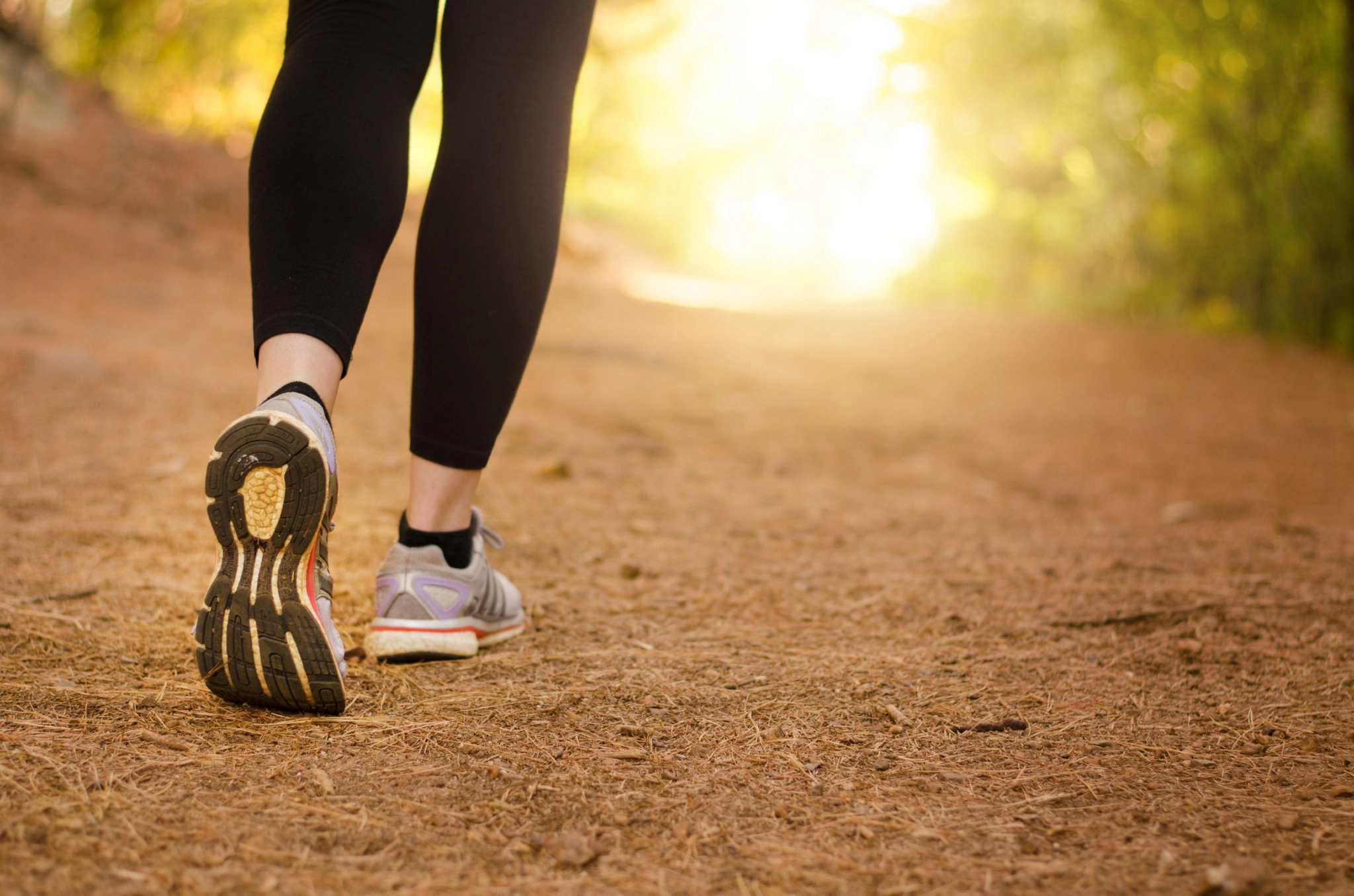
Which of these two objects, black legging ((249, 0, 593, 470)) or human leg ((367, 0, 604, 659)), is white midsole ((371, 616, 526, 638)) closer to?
human leg ((367, 0, 604, 659))

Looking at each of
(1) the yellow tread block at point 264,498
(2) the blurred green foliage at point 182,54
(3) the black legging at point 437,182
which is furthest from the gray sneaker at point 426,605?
(2) the blurred green foliage at point 182,54

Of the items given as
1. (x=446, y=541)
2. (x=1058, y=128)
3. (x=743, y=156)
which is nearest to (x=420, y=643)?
(x=446, y=541)

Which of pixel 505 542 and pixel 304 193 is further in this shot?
pixel 505 542

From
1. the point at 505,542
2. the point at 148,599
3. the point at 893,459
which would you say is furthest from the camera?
the point at 893,459

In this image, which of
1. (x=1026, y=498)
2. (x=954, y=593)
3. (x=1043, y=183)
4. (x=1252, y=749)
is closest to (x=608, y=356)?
(x=1026, y=498)

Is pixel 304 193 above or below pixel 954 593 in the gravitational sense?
above

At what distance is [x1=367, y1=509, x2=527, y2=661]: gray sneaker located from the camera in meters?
Answer: 1.19

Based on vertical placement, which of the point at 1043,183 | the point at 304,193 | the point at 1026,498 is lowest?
the point at 1026,498

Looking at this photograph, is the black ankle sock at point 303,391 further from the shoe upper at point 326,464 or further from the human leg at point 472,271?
the human leg at point 472,271

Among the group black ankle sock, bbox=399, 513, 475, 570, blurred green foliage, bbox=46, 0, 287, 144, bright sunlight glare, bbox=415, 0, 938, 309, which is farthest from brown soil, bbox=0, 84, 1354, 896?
bright sunlight glare, bbox=415, 0, 938, 309

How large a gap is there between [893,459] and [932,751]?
2073 millimetres

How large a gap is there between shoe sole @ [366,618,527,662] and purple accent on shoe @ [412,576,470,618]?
2 cm

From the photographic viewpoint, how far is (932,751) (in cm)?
100

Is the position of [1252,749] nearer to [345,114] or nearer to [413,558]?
[413,558]
